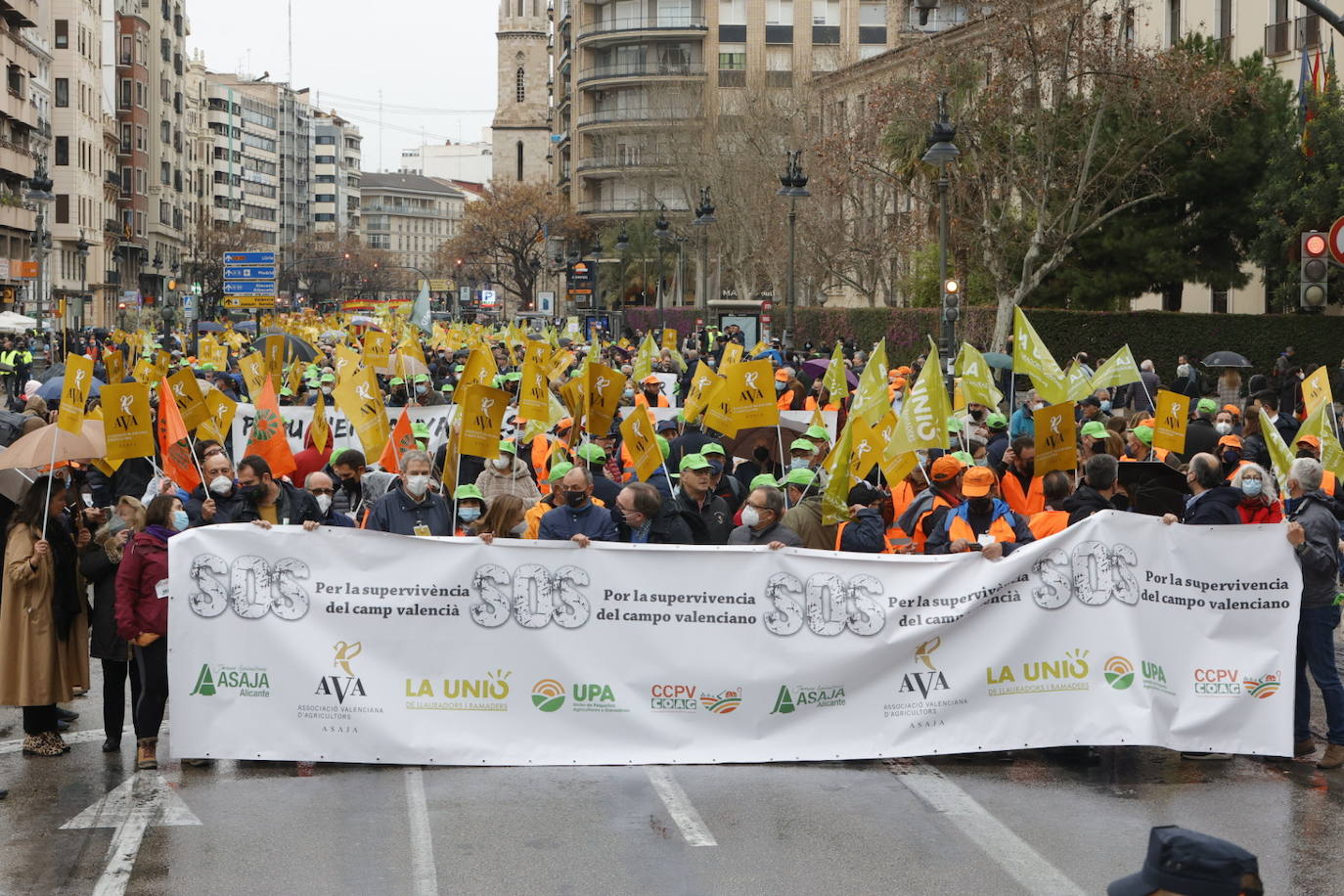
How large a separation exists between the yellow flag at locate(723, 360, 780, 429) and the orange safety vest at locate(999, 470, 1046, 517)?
299 centimetres

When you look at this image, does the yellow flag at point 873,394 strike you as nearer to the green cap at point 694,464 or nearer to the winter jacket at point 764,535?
the green cap at point 694,464

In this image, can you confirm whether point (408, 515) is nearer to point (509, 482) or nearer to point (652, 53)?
point (509, 482)

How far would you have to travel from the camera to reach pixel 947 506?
1066cm

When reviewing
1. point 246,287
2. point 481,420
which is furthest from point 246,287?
point 481,420

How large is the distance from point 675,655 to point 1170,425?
23.5 feet

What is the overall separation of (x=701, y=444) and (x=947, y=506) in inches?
207

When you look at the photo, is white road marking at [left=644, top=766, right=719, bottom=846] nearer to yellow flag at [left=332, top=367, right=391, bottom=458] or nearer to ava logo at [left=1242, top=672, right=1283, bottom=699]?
ava logo at [left=1242, top=672, right=1283, bottom=699]

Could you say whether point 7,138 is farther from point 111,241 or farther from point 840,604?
point 840,604

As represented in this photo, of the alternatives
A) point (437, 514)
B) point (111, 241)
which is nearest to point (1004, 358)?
point (437, 514)

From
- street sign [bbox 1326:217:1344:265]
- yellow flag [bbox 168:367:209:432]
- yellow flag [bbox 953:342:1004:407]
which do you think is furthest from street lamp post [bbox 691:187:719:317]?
street sign [bbox 1326:217:1344:265]

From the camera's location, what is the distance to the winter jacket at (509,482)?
13.9 meters

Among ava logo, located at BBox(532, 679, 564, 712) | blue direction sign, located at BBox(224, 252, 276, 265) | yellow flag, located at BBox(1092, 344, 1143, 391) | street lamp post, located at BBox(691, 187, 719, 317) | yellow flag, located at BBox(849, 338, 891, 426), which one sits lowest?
ava logo, located at BBox(532, 679, 564, 712)

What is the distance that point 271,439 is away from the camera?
15.0 m

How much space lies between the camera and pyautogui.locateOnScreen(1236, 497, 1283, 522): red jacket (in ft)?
33.2
